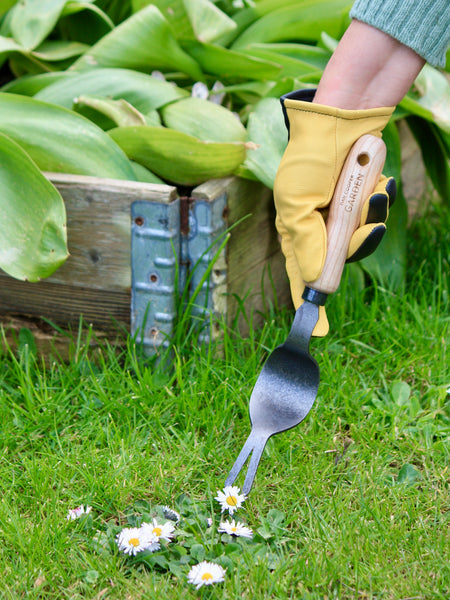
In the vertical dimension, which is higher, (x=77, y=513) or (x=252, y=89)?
(x=252, y=89)

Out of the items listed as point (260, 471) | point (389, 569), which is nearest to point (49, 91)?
point (260, 471)

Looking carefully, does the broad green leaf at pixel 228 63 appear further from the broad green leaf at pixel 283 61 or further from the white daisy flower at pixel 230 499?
the white daisy flower at pixel 230 499

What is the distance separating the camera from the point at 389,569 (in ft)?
3.67

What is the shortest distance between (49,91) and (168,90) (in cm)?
28

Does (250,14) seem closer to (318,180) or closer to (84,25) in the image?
(84,25)

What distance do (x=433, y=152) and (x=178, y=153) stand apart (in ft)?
2.61

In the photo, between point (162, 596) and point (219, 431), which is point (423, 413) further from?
point (162, 596)

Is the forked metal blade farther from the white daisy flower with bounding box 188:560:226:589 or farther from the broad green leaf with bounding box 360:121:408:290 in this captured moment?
the broad green leaf with bounding box 360:121:408:290

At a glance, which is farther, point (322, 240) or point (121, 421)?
point (121, 421)

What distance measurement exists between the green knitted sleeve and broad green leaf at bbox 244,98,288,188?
462 mm

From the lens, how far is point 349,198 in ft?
4.15

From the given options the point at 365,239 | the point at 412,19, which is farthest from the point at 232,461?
the point at 412,19

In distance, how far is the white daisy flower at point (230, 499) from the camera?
120cm

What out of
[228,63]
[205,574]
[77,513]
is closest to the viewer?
[205,574]
